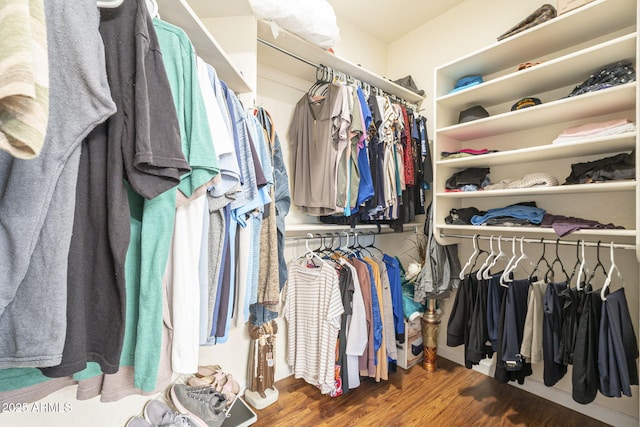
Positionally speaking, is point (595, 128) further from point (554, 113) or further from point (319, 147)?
point (319, 147)

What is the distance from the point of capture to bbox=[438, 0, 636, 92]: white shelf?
1.43m

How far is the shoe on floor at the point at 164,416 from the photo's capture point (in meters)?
1.31

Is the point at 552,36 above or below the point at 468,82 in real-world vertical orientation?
above

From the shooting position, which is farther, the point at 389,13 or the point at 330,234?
the point at 389,13

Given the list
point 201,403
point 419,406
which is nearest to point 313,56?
point 201,403

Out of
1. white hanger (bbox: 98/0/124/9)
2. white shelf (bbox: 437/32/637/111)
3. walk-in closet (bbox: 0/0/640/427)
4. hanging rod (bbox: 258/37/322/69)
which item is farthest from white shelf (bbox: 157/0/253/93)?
white shelf (bbox: 437/32/637/111)

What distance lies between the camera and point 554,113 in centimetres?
162

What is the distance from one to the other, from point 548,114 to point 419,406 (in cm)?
195

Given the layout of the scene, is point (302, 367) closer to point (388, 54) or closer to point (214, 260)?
point (214, 260)

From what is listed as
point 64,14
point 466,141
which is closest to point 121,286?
point 64,14

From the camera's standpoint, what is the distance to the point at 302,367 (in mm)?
1850

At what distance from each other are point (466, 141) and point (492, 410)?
191 centimetres

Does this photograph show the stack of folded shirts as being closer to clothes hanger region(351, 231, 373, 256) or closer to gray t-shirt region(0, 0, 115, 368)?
clothes hanger region(351, 231, 373, 256)

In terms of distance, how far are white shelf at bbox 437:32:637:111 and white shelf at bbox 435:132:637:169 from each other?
1.41ft
